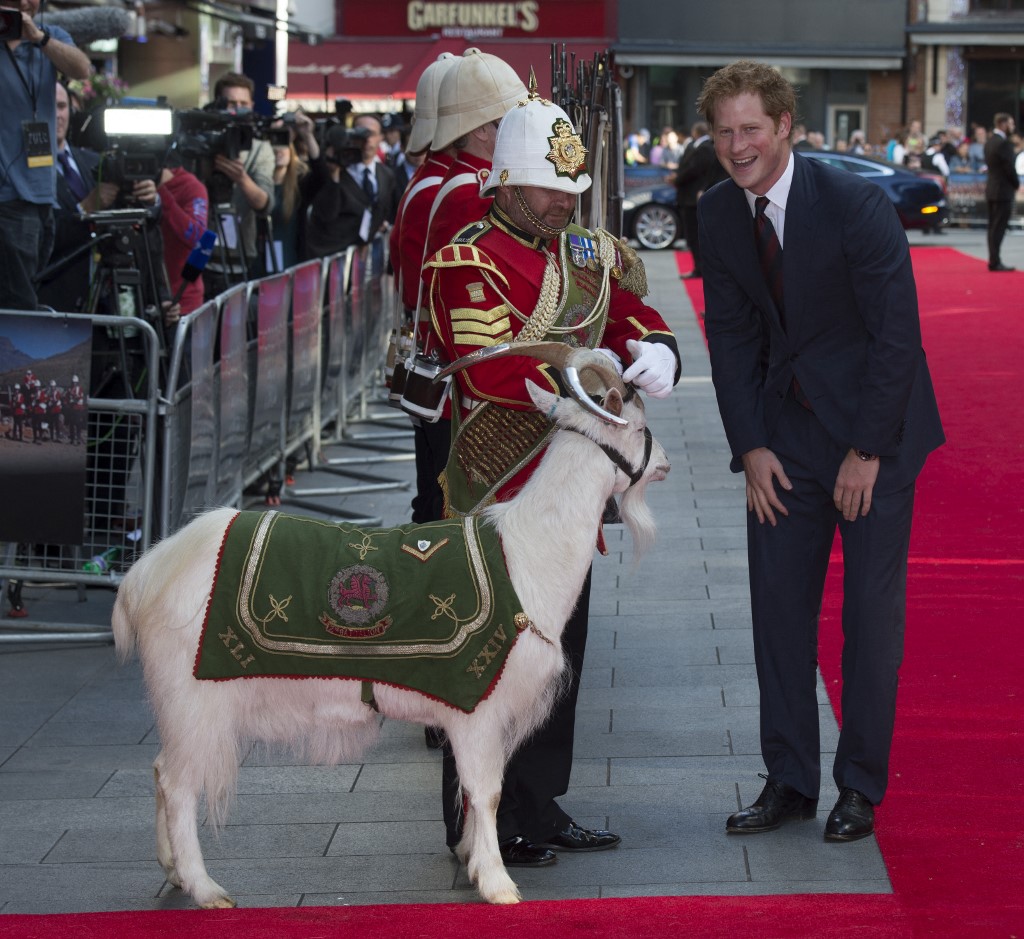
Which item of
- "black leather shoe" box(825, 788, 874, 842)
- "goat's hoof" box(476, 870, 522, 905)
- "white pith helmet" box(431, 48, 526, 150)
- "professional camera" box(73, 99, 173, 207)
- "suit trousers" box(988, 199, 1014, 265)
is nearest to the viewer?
"goat's hoof" box(476, 870, 522, 905)

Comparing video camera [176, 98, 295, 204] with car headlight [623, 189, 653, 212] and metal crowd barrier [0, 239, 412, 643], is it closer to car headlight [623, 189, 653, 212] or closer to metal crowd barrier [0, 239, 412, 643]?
metal crowd barrier [0, 239, 412, 643]

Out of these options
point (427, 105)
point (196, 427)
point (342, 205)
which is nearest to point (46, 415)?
point (196, 427)

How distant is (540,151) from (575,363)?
25.7 inches

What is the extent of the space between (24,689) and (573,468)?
3198 mm

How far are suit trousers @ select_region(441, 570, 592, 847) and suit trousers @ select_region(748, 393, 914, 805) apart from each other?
632 mm

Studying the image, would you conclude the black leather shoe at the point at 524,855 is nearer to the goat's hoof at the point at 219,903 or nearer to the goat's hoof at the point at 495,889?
the goat's hoof at the point at 495,889

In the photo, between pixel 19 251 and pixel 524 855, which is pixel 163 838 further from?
pixel 19 251

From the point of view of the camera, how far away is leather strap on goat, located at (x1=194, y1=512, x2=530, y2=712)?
4.30 m

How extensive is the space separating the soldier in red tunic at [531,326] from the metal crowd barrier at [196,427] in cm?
248

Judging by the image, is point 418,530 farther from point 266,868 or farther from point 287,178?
point 287,178

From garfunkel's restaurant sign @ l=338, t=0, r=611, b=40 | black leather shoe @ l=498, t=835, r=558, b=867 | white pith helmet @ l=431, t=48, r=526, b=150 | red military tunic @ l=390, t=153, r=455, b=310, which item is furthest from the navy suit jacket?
garfunkel's restaurant sign @ l=338, t=0, r=611, b=40

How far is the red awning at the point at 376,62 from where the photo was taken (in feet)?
130

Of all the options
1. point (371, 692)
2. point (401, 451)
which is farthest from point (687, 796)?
point (401, 451)

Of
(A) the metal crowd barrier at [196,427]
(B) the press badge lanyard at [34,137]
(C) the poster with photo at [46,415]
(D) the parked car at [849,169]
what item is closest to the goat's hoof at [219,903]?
(A) the metal crowd barrier at [196,427]
